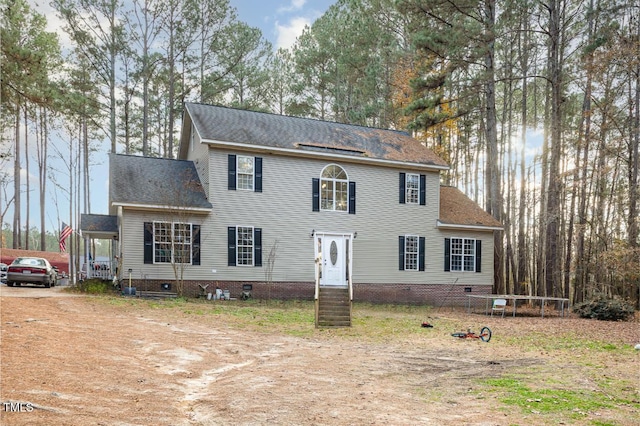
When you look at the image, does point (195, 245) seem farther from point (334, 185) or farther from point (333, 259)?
point (334, 185)

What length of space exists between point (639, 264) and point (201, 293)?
51.4 ft

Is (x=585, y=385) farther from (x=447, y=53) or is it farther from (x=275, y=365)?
(x=447, y=53)

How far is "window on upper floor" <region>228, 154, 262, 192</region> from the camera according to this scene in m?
19.8

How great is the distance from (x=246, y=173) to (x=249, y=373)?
43.7 ft

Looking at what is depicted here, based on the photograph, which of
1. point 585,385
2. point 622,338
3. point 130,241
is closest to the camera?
point 585,385

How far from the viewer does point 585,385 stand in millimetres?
7188

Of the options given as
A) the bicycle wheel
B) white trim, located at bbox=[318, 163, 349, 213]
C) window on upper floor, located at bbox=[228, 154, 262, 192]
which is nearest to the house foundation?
white trim, located at bbox=[318, 163, 349, 213]

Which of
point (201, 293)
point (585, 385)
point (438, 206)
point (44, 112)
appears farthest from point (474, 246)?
point (44, 112)

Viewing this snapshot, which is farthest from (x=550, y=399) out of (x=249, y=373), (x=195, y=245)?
(x=195, y=245)

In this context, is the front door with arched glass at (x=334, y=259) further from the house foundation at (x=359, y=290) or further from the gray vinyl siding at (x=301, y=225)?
the house foundation at (x=359, y=290)

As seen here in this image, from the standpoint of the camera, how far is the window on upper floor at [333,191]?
832 inches

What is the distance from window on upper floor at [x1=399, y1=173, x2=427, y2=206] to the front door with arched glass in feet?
12.1

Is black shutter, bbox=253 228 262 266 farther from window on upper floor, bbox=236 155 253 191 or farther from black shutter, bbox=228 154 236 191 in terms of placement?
black shutter, bbox=228 154 236 191

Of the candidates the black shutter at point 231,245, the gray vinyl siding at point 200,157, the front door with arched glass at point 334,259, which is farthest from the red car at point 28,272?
the front door with arched glass at point 334,259
